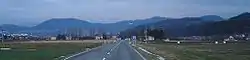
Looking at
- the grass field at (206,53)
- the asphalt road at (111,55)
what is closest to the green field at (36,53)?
the asphalt road at (111,55)

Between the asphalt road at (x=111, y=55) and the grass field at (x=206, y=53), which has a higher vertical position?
the asphalt road at (x=111, y=55)


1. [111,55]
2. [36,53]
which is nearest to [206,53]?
[111,55]

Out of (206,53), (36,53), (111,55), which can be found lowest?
(206,53)

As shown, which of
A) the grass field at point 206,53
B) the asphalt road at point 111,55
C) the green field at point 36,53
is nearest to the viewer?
the asphalt road at point 111,55

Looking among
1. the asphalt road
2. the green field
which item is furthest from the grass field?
the green field

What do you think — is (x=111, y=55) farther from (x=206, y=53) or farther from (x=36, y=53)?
(x=206, y=53)

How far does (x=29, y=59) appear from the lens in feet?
123

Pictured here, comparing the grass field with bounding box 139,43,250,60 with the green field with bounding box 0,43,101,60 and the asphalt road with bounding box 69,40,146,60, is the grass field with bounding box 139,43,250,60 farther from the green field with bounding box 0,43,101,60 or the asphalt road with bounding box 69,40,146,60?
the green field with bounding box 0,43,101,60

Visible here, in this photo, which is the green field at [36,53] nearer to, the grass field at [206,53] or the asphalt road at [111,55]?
the asphalt road at [111,55]

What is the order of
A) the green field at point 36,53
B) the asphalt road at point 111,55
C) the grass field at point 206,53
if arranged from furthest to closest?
the grass field at point 206,53, the green field at point 36,53, the asphalt road at point 111,55

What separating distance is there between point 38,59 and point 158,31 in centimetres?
16289

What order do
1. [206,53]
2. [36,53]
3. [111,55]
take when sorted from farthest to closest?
[206,53]
[36,53]
[111,55]

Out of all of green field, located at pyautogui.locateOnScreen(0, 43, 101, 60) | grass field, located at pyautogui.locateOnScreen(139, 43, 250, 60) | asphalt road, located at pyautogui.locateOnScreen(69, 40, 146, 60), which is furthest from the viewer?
grass field, located at pyautogui.locateOnScreen(139, 43, 250, 60)

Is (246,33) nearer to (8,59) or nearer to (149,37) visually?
(149,37)
